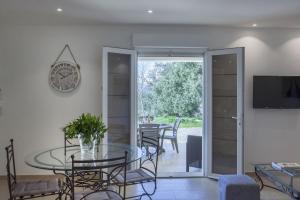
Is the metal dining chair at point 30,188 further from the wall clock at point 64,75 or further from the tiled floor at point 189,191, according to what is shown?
the wall clock at point 64,75

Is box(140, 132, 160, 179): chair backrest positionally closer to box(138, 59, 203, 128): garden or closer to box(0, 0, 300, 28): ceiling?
box(0, 0, 300, 28): ceiling

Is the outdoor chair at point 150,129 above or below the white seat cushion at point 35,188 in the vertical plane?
above

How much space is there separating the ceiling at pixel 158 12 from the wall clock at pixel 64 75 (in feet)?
2.22

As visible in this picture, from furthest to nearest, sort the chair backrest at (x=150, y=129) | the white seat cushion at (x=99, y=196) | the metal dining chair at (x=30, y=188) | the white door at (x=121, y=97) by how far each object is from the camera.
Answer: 1. the chair backrest at (x=150, y=129)
2. the white door at (x=121, y=97)
3. the metal dining chair at (x=30, y=188)
4. the white seat cushion at (x=99, y=196)

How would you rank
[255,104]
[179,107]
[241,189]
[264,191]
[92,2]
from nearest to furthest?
[241,189]
[92,2]
[264,191]
[255,104]
[179,107]

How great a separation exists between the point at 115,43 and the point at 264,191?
10.8 feet

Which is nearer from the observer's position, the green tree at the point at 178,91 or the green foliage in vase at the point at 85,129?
the green foliage in vase at the point at 85,129

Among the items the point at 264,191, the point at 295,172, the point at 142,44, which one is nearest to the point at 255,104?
the point at 264,191

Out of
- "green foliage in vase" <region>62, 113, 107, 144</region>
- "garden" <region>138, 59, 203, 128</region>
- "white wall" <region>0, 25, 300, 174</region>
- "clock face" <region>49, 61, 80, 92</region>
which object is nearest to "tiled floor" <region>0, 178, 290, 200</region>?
"white wall" <region>0, 25, 300, 174</region>

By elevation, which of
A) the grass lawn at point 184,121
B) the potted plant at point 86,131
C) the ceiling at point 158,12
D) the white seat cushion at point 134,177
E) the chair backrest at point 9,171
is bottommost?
the white seat cushion at point 134,177

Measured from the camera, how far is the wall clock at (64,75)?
5.23m

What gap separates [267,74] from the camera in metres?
5.48

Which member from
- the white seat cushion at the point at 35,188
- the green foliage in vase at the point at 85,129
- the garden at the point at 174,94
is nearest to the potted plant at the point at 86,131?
the green foliage in vase at the point at 85,129

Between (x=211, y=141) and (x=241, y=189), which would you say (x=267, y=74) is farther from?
(x=241, y=189)
